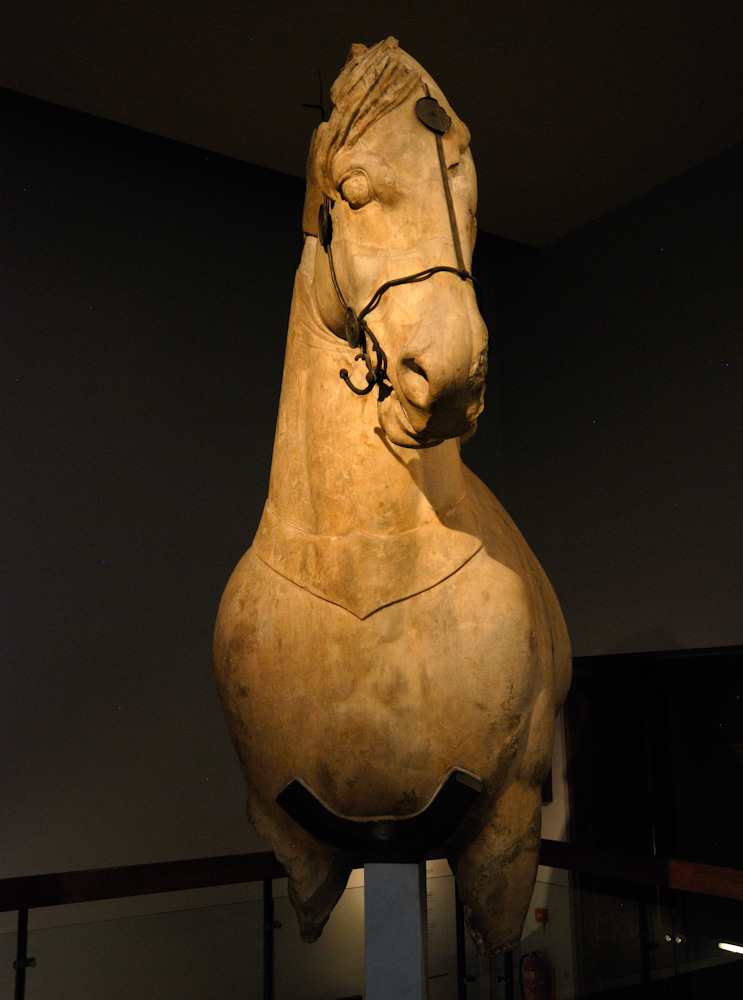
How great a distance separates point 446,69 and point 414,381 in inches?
85.8

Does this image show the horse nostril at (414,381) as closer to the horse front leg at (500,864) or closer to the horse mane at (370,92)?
the horse mane at (370,92)

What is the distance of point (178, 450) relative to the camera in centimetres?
328

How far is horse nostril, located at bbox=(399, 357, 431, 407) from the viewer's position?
3.63ft

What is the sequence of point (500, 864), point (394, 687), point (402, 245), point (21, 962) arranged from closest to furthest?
point (402, 245), point (394, 687), point (500, 864), point (21, 962)

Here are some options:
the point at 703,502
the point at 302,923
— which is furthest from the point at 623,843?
the point at 302,923

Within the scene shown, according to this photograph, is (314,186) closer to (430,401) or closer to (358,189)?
(358,189)

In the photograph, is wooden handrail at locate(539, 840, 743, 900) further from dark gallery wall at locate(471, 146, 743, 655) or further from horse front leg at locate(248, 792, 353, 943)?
dark gallery wall at locate(471, 146, 743, 655)

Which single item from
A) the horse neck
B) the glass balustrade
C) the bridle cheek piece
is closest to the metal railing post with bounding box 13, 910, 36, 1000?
the glass balustrade

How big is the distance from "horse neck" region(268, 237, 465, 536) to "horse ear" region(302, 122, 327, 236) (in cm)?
4

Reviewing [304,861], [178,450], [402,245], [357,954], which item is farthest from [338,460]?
[178,450]

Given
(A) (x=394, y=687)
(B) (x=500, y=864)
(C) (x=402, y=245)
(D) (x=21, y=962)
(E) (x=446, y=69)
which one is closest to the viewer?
(C) (x=402, y=245)

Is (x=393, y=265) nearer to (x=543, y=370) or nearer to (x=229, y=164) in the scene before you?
(x=229, y=164)

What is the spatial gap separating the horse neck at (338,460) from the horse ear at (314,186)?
36mm

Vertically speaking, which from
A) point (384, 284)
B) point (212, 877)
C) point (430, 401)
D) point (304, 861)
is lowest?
point (212, 877)
